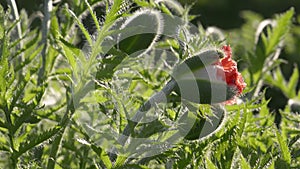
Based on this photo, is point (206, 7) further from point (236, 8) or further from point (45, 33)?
point (45, 33)

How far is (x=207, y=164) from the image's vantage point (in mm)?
951

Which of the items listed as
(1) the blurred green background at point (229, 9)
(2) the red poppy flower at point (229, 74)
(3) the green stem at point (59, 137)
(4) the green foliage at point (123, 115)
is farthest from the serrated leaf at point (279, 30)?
(1) the blurred green background at point (229, 9)

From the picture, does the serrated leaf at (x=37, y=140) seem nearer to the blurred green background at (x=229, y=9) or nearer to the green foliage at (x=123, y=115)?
the green foliage at (x=123, y=115)

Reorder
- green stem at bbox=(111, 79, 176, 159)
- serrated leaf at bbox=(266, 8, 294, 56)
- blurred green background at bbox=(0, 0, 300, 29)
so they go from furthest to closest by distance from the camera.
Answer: blurred green background at bbox=(0, 0, 300, 29), serrated leaf at bbox=(266, 8, 294, 56), green stem at bbox=(111, 79, 176, 159)

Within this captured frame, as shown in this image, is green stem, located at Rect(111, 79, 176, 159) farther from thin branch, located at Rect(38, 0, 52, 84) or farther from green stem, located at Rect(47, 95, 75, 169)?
thin branch, located at Rect(38, 0, 52, 84)

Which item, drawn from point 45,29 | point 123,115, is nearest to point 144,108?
point 123,115

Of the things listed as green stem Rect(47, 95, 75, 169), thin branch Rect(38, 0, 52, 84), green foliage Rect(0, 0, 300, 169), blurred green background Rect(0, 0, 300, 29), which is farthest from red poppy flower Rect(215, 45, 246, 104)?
blurred green background Rect(0, 0, 300, 29)

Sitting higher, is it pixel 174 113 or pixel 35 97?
pixel 35 97

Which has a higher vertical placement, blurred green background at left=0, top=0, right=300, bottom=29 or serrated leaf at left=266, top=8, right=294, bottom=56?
serrated leaf at left=266, top=8, right=294, bottom=56

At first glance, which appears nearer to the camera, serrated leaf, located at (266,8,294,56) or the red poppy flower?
the red poppy flower

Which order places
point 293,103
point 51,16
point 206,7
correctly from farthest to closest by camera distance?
point 206,7 < point 293,103 < point 51,16

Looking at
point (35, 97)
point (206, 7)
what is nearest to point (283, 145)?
point (35, 97)

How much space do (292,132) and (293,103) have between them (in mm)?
352

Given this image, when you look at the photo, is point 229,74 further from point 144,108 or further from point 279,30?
point 279,30
